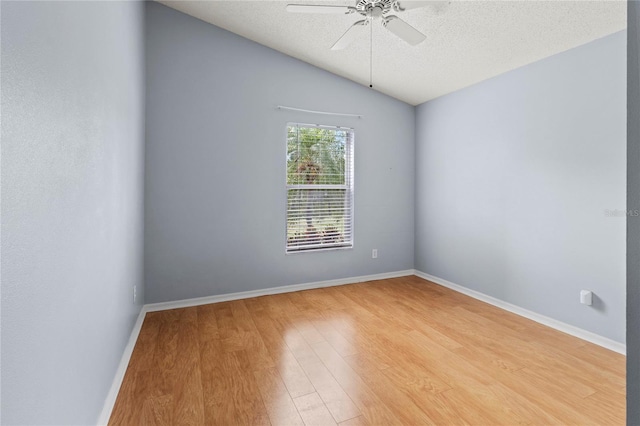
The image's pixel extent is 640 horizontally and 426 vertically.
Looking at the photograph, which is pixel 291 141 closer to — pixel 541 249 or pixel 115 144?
pixel 115 144

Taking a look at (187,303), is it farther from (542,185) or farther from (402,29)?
(542,185)

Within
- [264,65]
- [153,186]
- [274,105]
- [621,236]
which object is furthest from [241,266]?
[621,236]

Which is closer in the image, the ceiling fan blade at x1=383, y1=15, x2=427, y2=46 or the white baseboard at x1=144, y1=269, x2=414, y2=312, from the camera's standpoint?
the ceiling fan blade at x1=383, y1=15, x2=427, y2=46

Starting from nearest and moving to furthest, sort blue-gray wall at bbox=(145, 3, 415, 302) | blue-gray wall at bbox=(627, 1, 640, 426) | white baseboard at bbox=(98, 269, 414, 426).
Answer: blue-gray wall at bbox=(627, 1, 640, 426), white baseboard at bbox=(98, 269, 414, 426), blue-gray wall at bbox=(145, 3, 415, 302)

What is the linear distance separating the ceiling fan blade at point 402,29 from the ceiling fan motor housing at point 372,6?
0.25ft

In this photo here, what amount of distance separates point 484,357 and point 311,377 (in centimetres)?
127

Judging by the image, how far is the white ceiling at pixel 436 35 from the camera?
223 centimetres

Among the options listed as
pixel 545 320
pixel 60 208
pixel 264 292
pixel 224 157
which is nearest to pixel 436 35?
pixel 224 157

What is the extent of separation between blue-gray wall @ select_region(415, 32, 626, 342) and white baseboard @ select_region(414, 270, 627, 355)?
2.1 inches

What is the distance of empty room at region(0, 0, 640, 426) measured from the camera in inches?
37.7

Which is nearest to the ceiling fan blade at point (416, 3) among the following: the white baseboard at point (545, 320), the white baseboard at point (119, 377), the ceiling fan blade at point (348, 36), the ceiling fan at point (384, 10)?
the ceiling fan at point (384, 10)

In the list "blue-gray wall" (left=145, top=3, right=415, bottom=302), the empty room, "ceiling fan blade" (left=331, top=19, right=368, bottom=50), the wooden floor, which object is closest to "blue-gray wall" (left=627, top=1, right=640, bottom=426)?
the empty room

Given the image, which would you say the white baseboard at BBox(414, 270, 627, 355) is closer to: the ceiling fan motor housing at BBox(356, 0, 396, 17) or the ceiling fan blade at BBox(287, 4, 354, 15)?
the ceiling fan motor housing at BBox(356, 0, 396, 17)

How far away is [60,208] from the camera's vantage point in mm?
1029
